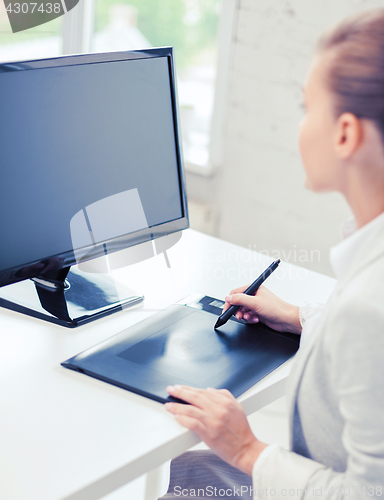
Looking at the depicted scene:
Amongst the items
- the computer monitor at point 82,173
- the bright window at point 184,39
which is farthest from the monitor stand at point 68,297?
the bright window at point 184,39

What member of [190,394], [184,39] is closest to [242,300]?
[190,394]

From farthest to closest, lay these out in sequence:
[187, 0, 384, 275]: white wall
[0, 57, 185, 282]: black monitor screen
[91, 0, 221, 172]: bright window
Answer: [91, 0, 221, 172]: bright window
[187, 0, 384, 275]: white wall
[0, 57, 185, 282]: black monitor screen

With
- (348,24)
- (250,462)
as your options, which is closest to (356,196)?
(348,24)

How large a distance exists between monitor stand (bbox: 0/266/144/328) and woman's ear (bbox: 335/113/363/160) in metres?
0.54

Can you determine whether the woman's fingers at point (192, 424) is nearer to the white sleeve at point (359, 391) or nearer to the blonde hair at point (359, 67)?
the white sleeve at point (359, 391)

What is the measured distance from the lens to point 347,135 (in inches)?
23.7

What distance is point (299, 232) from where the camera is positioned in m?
2.50

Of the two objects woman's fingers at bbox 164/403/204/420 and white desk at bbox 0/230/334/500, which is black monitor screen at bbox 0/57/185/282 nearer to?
white desk at bbox 0/230/334/500

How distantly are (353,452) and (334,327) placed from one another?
135 mm

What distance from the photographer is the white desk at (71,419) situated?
62cm

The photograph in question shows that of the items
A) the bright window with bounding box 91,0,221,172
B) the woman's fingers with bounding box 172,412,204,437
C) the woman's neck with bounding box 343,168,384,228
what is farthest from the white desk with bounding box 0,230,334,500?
the bright window with bounding box 91,0,221,172

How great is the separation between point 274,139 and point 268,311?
1.63 metres

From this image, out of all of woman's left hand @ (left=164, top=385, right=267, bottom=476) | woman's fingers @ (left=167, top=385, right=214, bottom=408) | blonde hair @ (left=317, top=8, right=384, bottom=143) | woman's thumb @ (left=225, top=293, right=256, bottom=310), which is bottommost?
woman's left hand @ (left=164, top=385, right=267, bottom=476)

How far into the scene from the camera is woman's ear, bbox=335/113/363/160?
0.59 m
